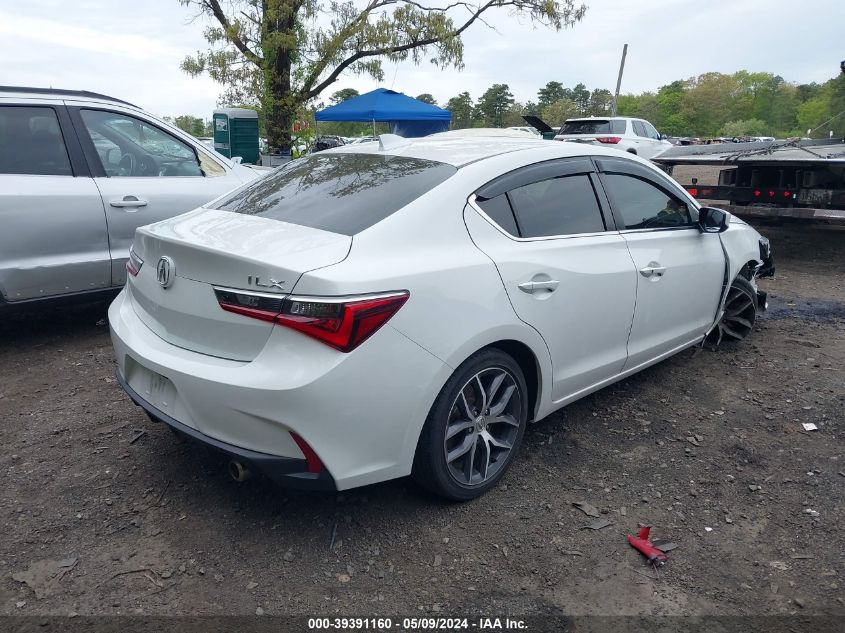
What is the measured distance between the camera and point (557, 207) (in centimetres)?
344

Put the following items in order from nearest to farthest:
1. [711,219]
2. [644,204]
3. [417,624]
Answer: [417,624] < [644,204] < [711,219]

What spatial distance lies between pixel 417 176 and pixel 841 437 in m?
2.80

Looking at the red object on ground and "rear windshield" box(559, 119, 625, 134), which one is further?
"rear windshield" box(559, 119, 625, 134)

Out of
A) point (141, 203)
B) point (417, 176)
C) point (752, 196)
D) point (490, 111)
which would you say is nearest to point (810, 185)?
point (752, 196)

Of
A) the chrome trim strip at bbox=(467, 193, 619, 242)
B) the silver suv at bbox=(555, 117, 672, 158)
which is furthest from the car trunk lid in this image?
the silver suv at bbox=(555, 117, 672, 158)

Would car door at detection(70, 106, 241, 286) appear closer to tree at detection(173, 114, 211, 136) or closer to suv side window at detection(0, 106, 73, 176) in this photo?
suv side window at detection(0, 106, 73, 176)

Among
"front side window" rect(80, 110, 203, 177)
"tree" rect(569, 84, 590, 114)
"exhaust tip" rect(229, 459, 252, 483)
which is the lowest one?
"exhaust tip" rect(229, 459, 252, 483)

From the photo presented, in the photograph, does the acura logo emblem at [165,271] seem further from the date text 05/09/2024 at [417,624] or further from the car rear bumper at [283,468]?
the date text 05/09/2024 at [417,624]

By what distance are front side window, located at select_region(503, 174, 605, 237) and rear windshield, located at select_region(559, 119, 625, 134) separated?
14.8 m

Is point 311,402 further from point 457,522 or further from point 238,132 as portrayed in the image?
point 238,132

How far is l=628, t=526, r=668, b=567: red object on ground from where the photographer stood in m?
2.72

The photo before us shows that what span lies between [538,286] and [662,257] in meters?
1.19

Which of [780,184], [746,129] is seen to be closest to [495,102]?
[746,129]

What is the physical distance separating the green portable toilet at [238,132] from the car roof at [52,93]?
29.6 feet
